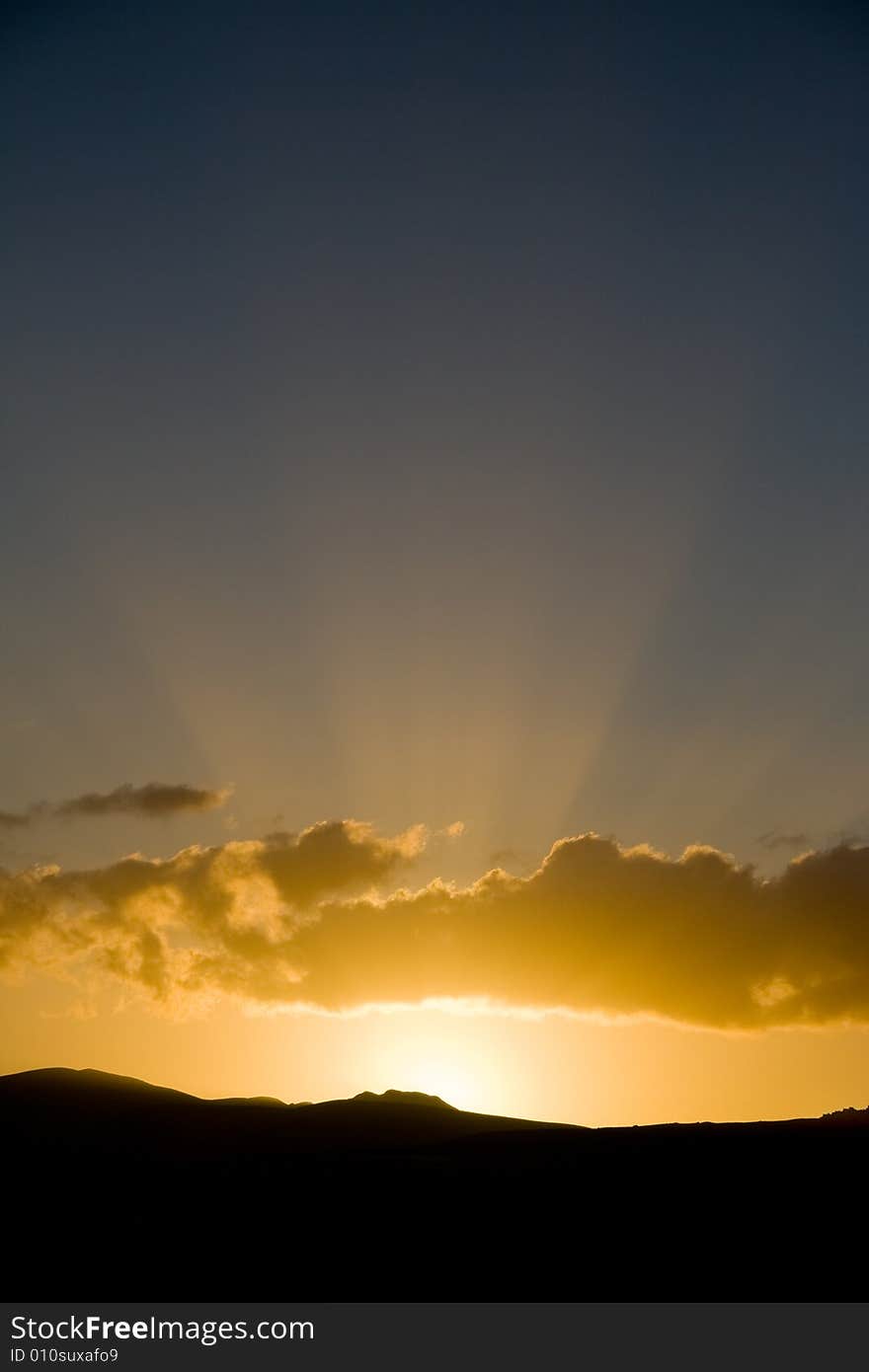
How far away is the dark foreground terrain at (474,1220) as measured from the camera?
34.3m

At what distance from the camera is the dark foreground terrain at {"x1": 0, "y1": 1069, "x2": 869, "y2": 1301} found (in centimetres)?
3428

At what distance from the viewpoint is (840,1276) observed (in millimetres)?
32250

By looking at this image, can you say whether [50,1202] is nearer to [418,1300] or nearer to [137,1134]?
[418,1300]

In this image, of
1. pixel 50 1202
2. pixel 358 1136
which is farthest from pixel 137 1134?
pixel 50 1202

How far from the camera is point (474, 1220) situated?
129 ft

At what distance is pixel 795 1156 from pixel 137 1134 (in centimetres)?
5431
